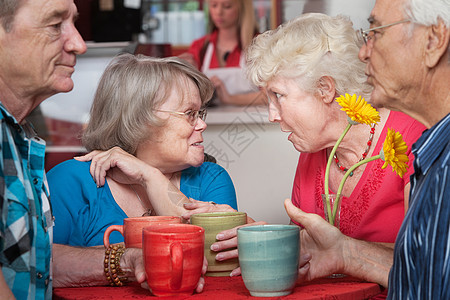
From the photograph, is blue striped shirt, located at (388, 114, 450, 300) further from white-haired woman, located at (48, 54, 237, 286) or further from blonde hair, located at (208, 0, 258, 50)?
blonde hair, located at (208, 0, 258, 50)

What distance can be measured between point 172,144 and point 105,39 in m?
2.24

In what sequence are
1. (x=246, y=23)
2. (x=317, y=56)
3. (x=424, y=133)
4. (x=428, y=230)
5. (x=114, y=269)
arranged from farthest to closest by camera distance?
(x=246, y=23) → (x=317, y=56) → (x=114, y=269) → (x=424, y=133) → (x=428, y=230)

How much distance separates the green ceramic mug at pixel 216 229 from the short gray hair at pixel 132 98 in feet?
2.10

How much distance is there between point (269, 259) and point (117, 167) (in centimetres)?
90

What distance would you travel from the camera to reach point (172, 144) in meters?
2.03

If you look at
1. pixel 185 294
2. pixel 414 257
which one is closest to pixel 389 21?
pixel 414 257

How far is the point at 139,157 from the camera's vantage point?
2.09 m

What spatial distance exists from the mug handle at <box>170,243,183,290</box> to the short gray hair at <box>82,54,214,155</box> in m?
0.86

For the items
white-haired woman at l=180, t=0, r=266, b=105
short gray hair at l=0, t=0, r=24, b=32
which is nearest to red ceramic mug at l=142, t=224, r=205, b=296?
short gray hair at l=0, t=0, r=24, b=32

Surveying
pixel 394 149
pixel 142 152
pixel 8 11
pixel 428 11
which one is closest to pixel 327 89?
pixel 394 149

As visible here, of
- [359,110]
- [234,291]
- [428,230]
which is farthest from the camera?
[359,110]

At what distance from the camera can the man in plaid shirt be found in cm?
118

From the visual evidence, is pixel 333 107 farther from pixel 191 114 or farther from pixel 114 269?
pixel 114 269

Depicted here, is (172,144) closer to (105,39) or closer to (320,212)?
(320,212)
